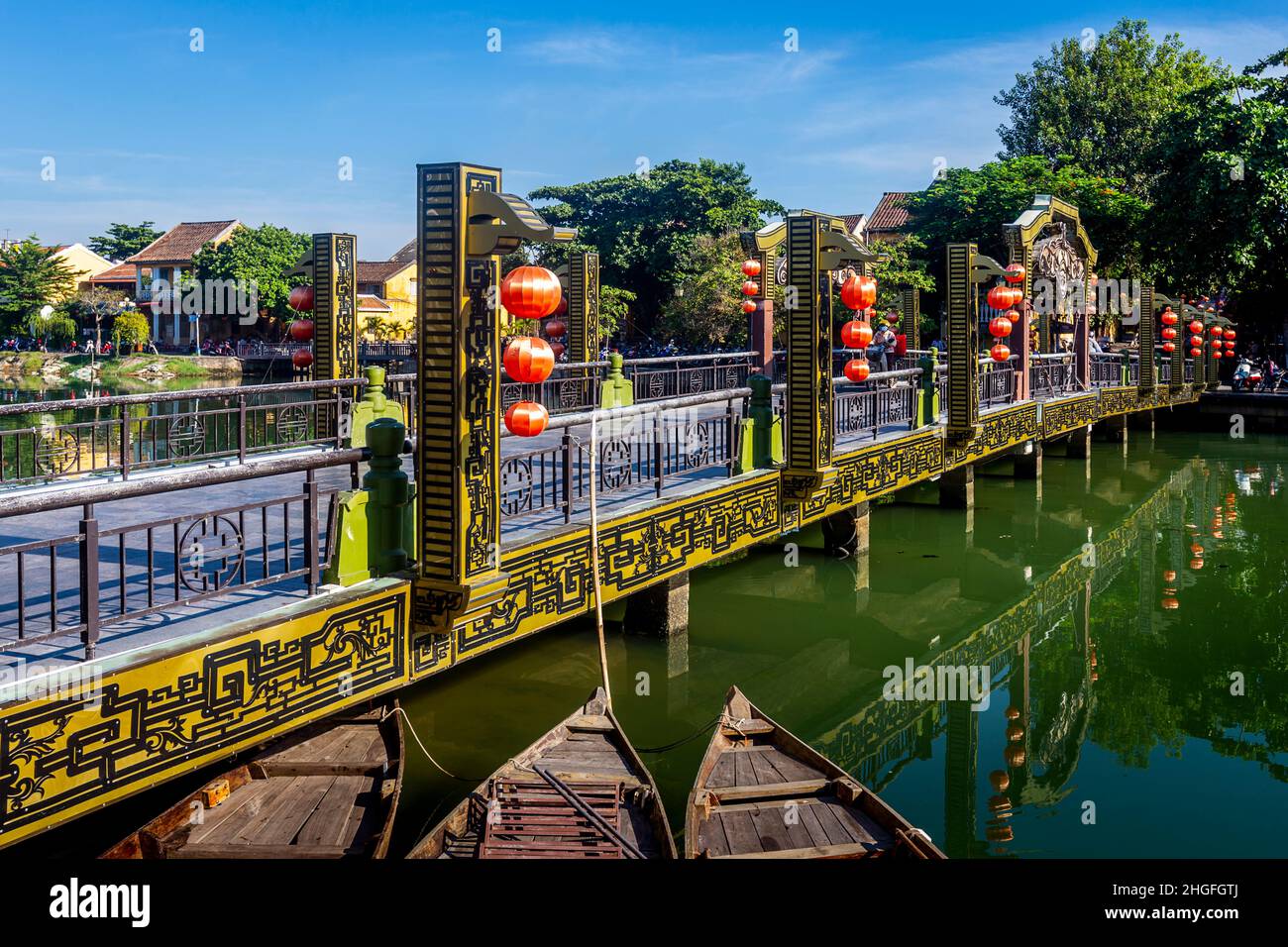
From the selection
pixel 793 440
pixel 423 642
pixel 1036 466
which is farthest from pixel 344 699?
pixel 1036 466

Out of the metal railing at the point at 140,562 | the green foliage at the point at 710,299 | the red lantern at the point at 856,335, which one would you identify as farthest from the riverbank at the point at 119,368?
the metal railing at the point at 140,562

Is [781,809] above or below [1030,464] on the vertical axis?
below

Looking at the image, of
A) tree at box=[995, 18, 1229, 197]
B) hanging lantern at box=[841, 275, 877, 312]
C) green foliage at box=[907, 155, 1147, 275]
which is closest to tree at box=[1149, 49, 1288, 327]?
green foliage at box=[907, 155, 1147, 275]

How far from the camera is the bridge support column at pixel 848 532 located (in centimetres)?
1362

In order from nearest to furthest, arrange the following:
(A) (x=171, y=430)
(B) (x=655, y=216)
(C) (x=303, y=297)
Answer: (A) (x=171, y=430) < (C) (x=303, y=297) < (B) (x=655, y=216)

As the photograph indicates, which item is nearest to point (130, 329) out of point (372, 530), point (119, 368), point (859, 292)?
point (119, 368)

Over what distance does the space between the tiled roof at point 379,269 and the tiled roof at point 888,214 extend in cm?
2201

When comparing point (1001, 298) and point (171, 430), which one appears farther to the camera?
point (1001, 298)

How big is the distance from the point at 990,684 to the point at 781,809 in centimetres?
442

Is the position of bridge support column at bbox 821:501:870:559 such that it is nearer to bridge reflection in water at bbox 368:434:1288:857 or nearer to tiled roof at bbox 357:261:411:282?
bridge reflection in water at bbox 368:434:1288:857

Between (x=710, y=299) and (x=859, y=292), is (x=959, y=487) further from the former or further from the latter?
(x=710, y=299)

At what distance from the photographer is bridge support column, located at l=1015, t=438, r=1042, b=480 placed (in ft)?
64.7

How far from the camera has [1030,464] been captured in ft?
65.6
